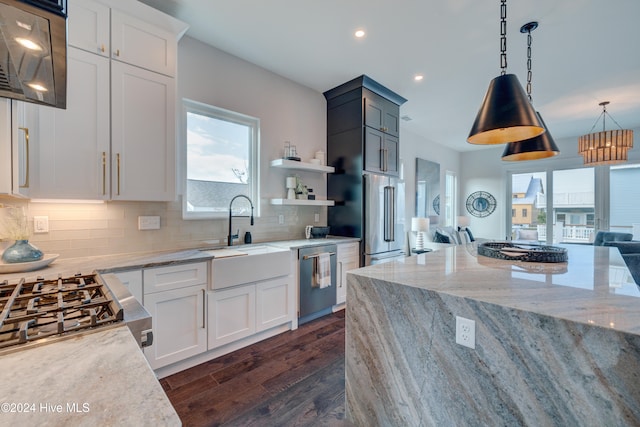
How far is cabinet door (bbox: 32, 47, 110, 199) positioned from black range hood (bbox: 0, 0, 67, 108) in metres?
0.67

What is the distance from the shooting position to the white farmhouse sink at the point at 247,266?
7.34 ft

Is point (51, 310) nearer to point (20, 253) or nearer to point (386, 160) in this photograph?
point (20, 253)

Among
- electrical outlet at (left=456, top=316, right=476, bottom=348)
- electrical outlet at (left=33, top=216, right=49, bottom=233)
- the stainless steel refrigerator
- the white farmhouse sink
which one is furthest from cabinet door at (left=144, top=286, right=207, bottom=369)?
the stainless steel refrigerator

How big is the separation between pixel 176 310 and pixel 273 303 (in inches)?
34.4

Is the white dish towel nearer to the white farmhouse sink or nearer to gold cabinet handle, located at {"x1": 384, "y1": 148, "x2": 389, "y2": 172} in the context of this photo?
the white farmhouse sink

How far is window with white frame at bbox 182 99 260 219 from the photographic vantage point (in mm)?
2791

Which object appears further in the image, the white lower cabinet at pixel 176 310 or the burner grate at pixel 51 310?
the white lower cabinet at pixel 176 310

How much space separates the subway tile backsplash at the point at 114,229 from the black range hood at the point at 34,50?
1.13 metres

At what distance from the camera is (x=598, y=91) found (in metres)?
3.76

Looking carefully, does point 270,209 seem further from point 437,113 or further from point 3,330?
point 437,113

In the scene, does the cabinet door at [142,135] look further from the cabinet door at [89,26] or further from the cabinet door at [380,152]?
the cabinet door at [380,152]

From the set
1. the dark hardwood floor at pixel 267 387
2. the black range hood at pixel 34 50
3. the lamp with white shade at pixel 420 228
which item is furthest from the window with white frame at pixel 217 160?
the lamp with white shade at pixel 420 228

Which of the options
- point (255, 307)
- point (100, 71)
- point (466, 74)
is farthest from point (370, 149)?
point (100, 71)

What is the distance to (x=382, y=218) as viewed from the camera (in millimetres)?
3754
